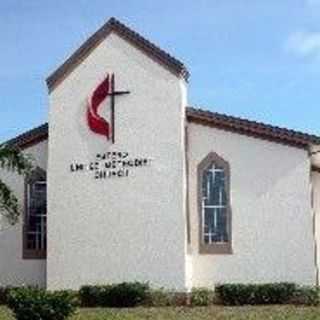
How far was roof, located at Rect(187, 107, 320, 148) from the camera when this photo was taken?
93.9 feet

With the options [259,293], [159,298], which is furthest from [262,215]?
[159,298]

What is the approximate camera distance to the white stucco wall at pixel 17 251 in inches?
1208

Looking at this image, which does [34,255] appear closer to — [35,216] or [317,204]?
[35,216]

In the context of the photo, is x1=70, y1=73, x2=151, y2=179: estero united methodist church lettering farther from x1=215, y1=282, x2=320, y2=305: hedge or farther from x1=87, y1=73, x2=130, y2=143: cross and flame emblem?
x1=215, y1=282, x2=320, y2=305: hedge

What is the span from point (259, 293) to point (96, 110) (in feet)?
27.6

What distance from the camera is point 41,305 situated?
2027 centimetres

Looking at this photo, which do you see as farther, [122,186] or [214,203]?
[214,203]

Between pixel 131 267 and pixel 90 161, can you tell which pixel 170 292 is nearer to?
pixel 131 267

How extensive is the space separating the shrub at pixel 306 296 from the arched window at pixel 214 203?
3045 mm

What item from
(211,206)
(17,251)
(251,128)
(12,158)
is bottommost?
(17,251)

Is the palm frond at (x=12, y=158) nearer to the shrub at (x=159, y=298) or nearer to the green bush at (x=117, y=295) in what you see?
the green bush at (x=117, y=295)

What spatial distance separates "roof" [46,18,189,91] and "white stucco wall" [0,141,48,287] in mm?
2716

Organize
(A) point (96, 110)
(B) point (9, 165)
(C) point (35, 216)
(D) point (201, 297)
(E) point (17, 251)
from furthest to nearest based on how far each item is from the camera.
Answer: (C) point (35, 216)
(E) point (17, 251)
(A) point (96, 110)
(B) point (9, 165)
(D) point (201, 297)

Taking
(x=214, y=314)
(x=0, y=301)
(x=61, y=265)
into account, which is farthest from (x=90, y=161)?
(x=214, y=314)
